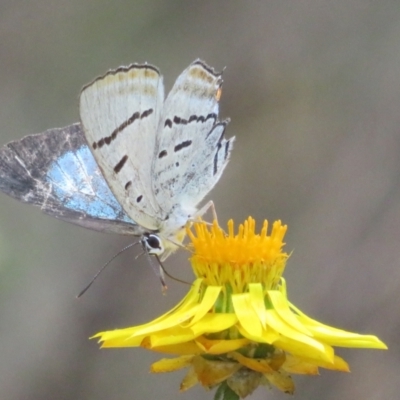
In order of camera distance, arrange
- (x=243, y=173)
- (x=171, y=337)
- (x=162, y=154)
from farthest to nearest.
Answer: (x=243, y=173)
(x=162, y=154)
(x=171, y=337)

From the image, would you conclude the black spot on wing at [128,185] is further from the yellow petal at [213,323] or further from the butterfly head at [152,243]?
the yellow petal at [213,323]

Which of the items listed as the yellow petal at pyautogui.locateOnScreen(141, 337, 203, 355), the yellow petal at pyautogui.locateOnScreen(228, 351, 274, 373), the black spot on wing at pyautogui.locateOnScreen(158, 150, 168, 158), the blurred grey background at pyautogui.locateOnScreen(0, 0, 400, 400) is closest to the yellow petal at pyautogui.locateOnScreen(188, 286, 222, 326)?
the yellow petal at pyautogui.locateOnScreen(141, 337, 203, 355)

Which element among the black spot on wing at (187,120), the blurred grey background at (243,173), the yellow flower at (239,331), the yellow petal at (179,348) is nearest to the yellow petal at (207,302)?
the yellow flower at (239,331)

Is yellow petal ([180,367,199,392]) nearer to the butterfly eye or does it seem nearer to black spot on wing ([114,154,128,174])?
the butterfly eye

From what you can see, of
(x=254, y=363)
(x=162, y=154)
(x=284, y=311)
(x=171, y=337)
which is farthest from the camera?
(x=162, y=154)

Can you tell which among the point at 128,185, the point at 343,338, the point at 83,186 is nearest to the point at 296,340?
the point at 343,338

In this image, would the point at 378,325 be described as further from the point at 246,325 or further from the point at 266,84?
the point at 246,325

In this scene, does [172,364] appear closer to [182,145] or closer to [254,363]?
[254,363]
